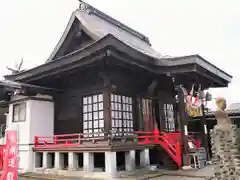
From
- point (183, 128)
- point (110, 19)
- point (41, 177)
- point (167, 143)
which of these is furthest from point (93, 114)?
point (110, 19)

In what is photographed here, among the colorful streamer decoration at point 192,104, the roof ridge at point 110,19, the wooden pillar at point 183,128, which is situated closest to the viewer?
the wooden pillar at point 183,128

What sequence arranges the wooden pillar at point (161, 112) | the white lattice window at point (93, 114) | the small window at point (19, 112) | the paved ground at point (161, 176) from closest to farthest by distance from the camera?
the paved ground at point (161, 176), the white lattice window at point (93, 114), the small window at point (19, 112), the wooden pillar at point (161, 112)

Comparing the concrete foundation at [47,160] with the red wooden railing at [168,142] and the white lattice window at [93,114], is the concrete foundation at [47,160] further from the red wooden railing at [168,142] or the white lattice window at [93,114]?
the red wooden railing at [168,142]

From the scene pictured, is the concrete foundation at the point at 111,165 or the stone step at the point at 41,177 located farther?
the stone step at the point at 41,177

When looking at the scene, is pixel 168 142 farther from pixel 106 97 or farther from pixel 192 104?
pixel 106 97

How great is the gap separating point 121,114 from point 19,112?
5405mm

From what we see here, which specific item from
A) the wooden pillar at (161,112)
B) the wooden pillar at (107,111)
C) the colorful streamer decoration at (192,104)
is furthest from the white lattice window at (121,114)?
the colorful streamer decoration at (192,104)

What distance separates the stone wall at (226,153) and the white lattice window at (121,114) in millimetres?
4970

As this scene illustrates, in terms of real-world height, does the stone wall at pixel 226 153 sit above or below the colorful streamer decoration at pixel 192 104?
below

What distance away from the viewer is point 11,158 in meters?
7.30

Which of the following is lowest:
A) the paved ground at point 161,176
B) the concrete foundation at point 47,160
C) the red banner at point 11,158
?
the paved ground at point 161,176

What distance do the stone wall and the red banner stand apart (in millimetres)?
5537

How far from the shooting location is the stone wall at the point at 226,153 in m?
5.95

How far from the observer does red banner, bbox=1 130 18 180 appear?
717cm
